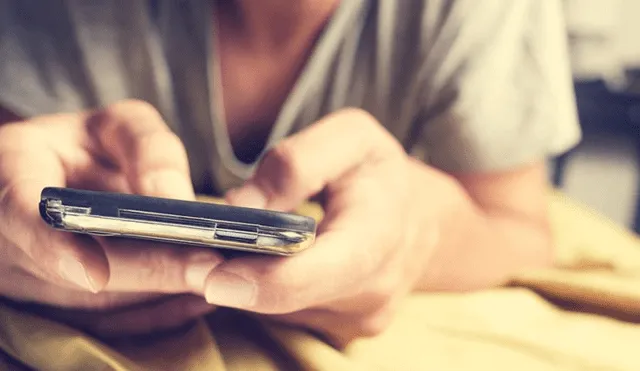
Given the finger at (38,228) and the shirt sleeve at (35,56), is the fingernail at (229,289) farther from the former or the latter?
the shirt sleeve at (35,56)

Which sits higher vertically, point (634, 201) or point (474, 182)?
point (474, 182)

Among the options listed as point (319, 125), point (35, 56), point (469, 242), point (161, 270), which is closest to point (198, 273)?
point (161, 270)

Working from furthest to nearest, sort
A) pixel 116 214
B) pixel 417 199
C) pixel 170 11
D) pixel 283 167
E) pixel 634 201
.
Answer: pixel 634 201, pixel 170 11, pixel 417 199, pixel 283 167, pixel 116 214

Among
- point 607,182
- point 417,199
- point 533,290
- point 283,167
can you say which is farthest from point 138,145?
point 607,182

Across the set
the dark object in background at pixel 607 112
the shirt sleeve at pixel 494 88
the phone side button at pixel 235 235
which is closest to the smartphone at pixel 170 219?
the phone side button at pixel 235 235

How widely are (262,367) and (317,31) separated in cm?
36

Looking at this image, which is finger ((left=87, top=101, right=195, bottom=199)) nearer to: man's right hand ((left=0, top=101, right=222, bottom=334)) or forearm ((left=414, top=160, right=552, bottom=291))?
man's right hand ((left=0, top=101, right=222, bottom=334))

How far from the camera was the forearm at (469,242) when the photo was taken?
428mm

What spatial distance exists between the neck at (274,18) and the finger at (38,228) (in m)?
0.28

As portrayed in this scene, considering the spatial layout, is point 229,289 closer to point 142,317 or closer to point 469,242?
point 142,317

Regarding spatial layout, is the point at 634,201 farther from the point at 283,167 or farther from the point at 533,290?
the point at 283,167

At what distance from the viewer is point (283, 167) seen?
31cm

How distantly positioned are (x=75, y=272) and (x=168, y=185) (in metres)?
0.07

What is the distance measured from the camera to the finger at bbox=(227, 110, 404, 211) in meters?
0.31
